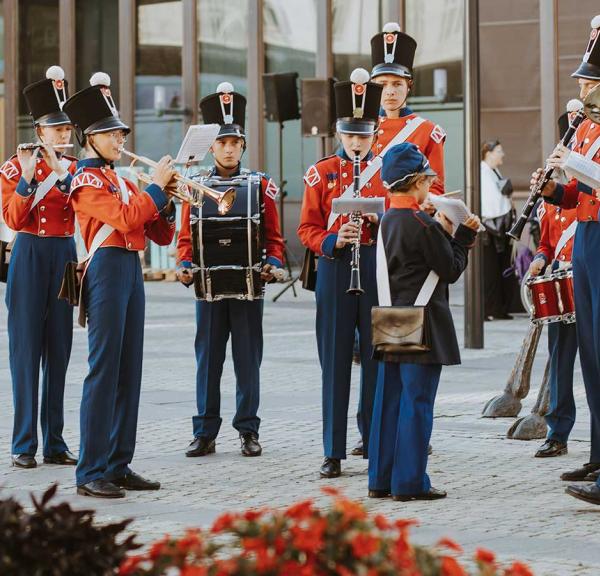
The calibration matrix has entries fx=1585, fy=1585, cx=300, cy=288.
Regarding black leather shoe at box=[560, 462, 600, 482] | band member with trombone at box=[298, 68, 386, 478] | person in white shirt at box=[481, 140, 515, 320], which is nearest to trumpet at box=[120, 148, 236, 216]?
band member with trombone at box=[298, 68, 386, 478]

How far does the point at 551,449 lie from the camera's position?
30.6 feet

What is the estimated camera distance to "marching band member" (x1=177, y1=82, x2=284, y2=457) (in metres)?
9.67

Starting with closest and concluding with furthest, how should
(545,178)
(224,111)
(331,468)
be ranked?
(545,178), (331,468), (224,111)

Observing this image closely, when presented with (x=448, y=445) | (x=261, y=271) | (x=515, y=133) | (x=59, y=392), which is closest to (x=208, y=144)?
(x=261, y=271)

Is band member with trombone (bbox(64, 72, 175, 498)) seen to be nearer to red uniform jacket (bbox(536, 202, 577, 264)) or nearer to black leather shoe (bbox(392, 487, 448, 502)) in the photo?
black leather shoe (bbox(392, 487, 448, 502))

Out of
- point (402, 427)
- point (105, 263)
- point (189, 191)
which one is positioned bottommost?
point (402, 427)

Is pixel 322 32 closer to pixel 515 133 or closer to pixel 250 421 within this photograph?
pixel 515 133

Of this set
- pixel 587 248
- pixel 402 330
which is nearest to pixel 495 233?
pixel 587 248

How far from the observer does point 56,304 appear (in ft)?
30.5

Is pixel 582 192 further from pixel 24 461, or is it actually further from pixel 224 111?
pixel 24 461

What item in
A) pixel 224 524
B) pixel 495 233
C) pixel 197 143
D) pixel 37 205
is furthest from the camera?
pixel 495 233

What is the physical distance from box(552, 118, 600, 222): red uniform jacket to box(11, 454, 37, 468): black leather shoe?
3.27 meters

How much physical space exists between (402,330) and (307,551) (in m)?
4.17

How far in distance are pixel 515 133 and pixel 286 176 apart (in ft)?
16.7
